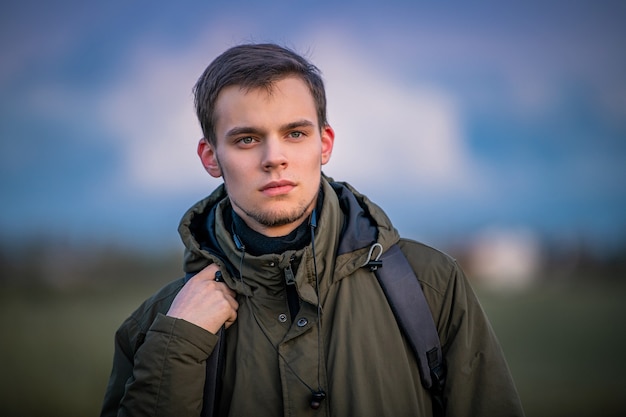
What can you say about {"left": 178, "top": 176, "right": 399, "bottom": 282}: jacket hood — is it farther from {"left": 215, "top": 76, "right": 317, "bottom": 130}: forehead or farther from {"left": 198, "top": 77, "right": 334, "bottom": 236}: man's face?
{"left": 215, "top": 76, "right": 317, "bottom": 130}: forehead

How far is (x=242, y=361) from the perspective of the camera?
238cm

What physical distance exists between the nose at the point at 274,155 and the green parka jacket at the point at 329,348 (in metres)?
0.32

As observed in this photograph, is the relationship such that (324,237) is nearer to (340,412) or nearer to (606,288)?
(340,412)

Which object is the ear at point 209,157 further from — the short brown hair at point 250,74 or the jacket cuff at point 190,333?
the jacket cuff at point 190,333

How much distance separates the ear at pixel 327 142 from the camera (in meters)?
2.77

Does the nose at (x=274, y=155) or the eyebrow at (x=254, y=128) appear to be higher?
the eyebrow at (x=254, y=128)

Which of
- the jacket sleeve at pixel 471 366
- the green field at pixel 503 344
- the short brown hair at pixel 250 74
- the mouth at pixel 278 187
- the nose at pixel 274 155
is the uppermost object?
the short brown hair at pixel 250 74

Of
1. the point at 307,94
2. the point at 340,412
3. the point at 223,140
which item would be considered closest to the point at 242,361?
the point at 340,412

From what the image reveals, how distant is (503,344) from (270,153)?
23.9 ft

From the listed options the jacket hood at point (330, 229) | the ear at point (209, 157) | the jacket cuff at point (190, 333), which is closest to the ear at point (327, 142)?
the jacket hood at point (330, 229)

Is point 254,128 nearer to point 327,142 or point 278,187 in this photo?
point 278,187

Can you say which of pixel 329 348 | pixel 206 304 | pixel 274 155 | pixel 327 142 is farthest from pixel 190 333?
pixel 327 142

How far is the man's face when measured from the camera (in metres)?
2.46

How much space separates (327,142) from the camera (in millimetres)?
2781
